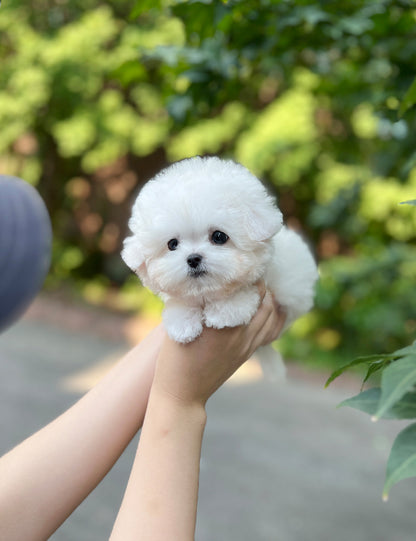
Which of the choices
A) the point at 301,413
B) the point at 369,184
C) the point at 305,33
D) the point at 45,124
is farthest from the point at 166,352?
the point at 45,124

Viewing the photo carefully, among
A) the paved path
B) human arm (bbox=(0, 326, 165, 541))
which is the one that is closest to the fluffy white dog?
human arm (bbox=(0, 326, 165, 541))

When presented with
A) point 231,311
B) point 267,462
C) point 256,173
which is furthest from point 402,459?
point 256,173

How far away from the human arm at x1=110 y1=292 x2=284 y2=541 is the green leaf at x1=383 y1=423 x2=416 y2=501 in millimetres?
268

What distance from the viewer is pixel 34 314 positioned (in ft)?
22.5

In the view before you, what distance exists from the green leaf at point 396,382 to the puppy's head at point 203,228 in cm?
25

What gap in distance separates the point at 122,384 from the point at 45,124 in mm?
6812

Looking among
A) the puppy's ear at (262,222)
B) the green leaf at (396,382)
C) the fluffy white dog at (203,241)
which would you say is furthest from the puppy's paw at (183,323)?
the green leaf at (396,382)

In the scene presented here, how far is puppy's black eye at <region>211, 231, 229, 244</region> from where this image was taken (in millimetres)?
730

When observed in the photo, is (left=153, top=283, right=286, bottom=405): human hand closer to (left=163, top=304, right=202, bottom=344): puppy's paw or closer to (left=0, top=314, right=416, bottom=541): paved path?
(left=163, top=304, right=202, bottom=344): puppy's paw

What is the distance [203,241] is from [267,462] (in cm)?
315

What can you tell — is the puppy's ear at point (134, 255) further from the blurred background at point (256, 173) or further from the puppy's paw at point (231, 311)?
the blurred background at point (256, 173)

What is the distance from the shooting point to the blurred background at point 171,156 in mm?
4574

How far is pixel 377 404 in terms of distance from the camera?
0.60 m

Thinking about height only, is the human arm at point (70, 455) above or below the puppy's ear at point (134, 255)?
→ below
